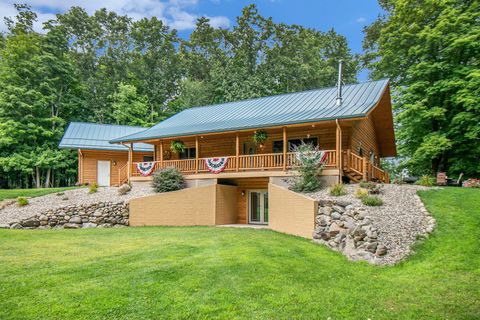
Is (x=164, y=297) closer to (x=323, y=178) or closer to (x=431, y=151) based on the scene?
(x=323, y=178)

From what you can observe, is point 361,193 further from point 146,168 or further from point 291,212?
point 146,168

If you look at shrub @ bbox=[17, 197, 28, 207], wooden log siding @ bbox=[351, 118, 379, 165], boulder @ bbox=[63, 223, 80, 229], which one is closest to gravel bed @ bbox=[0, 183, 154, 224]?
shrub @ bbox=[17, 197, 28, 207]

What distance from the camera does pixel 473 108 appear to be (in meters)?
17.1

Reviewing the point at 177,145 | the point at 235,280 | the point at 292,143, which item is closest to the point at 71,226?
the point at 177,145

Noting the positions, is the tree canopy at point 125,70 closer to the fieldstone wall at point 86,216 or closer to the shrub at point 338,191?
the fieldstone wall at point 86,216

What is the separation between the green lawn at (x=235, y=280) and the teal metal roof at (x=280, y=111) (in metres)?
6.57

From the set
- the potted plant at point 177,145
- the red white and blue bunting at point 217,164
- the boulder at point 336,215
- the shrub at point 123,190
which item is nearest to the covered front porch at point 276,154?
the red white and blue bunting at point 217,164

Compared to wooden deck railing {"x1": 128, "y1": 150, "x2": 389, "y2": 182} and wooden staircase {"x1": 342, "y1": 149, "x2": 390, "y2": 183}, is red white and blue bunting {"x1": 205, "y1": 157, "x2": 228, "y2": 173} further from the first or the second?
wooden staircase {"x1": 342, "y1": 149, "x2": 390, "y2": 183}

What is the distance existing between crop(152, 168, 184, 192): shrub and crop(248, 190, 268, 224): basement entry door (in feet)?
12.6

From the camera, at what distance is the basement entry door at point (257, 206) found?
16278 mm

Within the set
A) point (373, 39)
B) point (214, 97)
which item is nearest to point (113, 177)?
point (214, 97)

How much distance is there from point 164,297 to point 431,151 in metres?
17.9

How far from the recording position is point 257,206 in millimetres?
16562

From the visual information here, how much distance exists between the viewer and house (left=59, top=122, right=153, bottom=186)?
2358 cm
